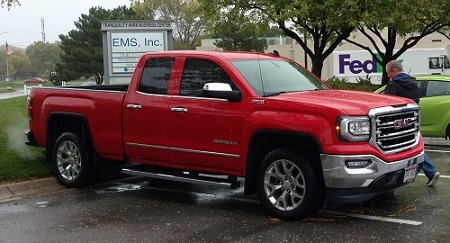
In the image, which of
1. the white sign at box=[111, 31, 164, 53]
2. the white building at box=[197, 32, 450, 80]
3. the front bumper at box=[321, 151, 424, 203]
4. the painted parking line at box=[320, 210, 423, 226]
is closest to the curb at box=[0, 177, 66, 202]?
the painted parking line at box=[320, 210, 423, 226]

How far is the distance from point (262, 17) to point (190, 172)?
17338 mm

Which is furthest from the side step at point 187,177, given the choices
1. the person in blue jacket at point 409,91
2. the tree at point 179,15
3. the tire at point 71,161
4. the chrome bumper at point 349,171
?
the tree at point 179,15

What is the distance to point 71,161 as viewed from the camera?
866 cm

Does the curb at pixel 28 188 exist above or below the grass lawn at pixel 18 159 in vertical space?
below

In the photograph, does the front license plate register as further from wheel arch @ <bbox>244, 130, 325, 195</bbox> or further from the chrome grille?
wheel arch @ <bbox>244, 130, 325, 195</bbox>

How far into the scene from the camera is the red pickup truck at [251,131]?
6.07 meters

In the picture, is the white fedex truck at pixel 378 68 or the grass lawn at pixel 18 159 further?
the white fedex truck at pixel 378 68

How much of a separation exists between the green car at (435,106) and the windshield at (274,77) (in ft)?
17.7

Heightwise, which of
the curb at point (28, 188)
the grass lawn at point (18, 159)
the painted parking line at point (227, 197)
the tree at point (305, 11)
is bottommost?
the painted parking line at point (227, 197)

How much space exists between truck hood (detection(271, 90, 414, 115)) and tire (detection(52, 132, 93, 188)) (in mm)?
3323

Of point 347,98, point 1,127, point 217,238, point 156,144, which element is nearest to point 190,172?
point 156,144

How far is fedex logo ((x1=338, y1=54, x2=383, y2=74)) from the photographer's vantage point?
128ft

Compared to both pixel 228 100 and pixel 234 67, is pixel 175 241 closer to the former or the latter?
pixel 228 100

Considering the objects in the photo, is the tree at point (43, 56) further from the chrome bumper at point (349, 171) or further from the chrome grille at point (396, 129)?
the chrome bumper at point (349, 171)
